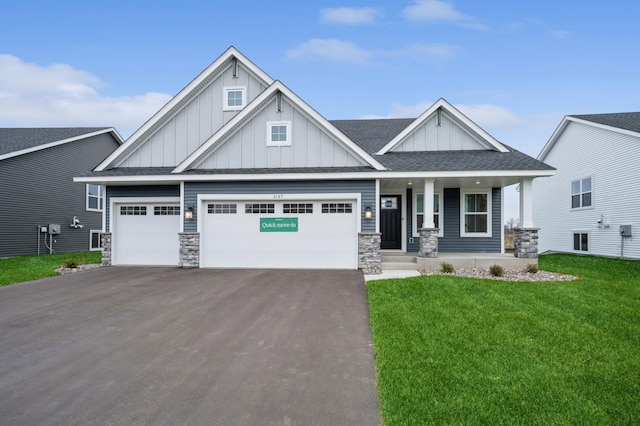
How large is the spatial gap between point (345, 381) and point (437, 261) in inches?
316

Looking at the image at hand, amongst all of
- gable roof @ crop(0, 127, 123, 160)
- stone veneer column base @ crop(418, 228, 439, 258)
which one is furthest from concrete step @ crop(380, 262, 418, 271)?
gable roof @ crop(0, 127, 123, 160)

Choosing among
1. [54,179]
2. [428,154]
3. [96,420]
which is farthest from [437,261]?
[54,179]

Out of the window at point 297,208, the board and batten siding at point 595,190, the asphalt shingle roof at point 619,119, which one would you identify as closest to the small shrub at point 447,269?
the window at point 297,208

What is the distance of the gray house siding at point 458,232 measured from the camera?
12.9m

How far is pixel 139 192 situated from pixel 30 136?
38.6 ft

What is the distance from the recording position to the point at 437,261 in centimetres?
1087

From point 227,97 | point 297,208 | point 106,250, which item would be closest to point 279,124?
point 297,208

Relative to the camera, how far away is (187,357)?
4.32 m

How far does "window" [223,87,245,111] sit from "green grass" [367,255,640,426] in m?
9.70

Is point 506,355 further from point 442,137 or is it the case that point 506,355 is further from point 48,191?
point 48,191

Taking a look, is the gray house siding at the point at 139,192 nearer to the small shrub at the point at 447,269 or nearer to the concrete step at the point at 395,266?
the concrete step at the point at 395,266

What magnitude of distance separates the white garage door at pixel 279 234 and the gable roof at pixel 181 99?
4066mm

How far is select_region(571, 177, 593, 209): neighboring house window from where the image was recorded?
16.8 metres

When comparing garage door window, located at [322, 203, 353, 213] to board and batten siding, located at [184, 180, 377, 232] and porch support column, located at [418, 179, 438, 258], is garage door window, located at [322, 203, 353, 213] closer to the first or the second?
board and batten siding, located at [184, 180, 377, 232]
